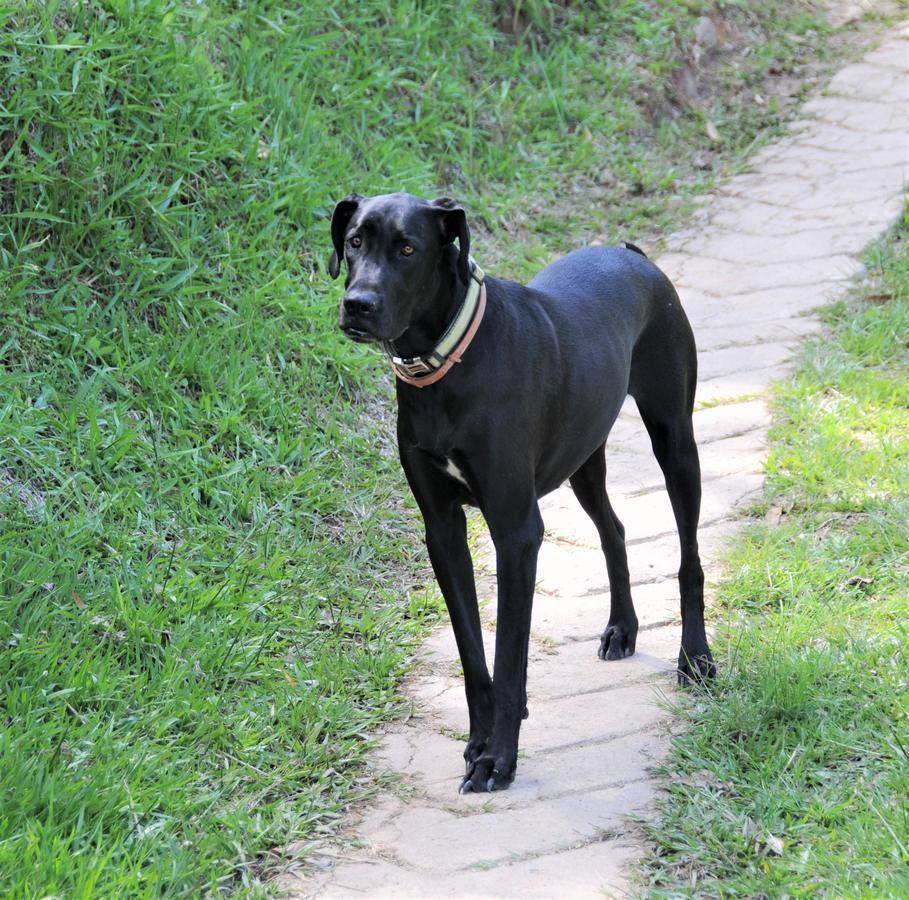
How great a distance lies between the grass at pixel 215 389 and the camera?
3385mm

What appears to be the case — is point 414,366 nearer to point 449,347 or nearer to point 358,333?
point 449,347

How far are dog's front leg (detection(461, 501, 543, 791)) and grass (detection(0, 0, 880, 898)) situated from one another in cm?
43

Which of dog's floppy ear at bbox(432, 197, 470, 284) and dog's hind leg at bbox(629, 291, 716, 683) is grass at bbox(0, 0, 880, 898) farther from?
dog's floppy ear at bbox(432, 197, 470, 284)

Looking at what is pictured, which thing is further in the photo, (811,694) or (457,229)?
(811,694)

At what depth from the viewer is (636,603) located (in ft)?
15.1

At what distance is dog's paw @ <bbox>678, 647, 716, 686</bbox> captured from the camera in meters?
3.93

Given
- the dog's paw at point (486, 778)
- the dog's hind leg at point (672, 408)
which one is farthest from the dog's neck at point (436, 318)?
the dog's paw at point (486, 778)

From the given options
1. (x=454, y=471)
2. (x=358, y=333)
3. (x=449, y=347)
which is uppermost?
(x=358, y=333)

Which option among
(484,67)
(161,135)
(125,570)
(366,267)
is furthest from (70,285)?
(484,67)

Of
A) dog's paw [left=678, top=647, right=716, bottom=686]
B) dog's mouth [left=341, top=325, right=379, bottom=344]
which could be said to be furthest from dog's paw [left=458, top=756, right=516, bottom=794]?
dog's mouth [left=341, top=325, right=379, bottom=344]

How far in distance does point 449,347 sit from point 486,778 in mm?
1213

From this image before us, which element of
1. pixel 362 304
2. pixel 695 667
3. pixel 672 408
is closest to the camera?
pixel 362 304

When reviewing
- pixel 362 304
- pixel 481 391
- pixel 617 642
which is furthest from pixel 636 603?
pixel 362 304

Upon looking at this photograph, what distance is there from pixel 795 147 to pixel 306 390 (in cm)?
468
